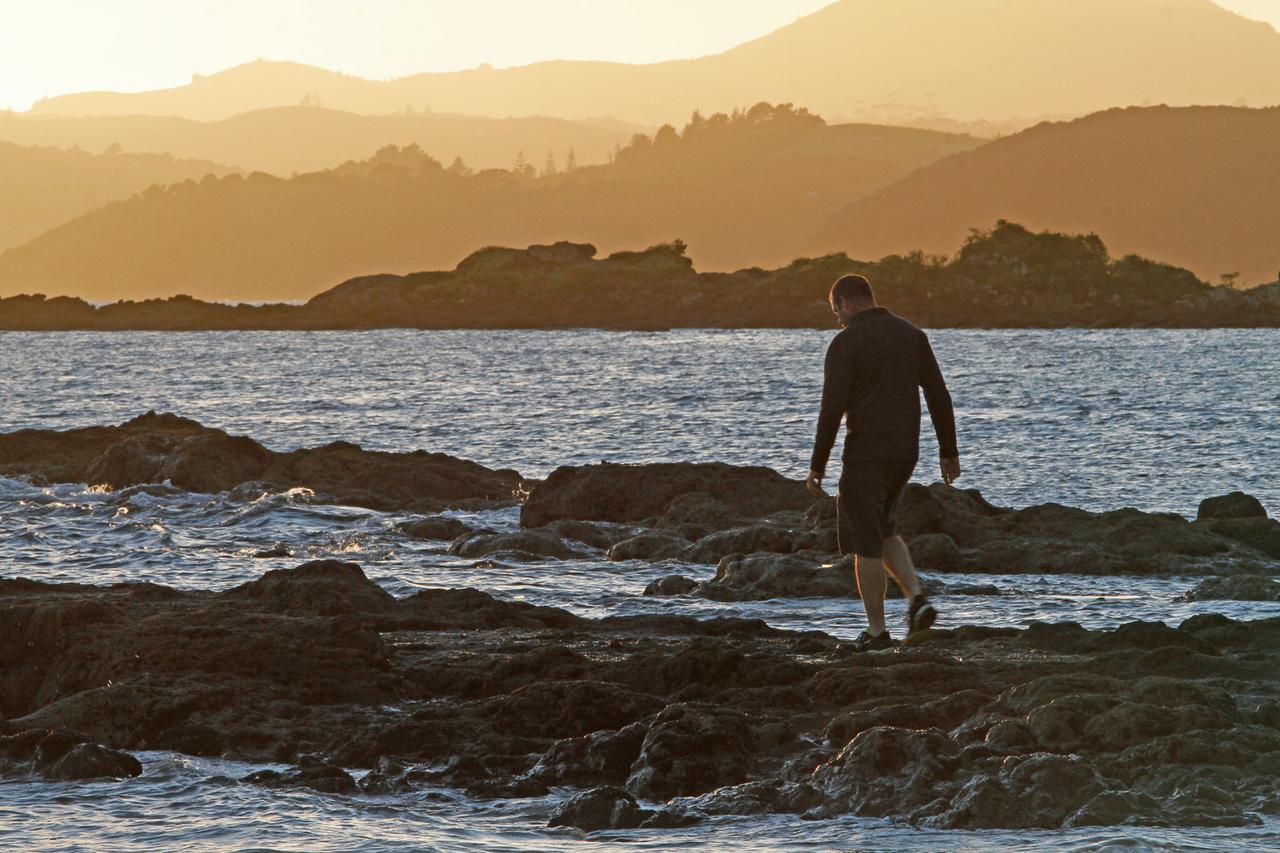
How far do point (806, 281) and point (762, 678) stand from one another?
137 meters

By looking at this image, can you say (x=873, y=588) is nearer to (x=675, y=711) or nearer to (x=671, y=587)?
(x=675, y=711)

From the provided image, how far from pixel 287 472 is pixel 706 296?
4752 inches

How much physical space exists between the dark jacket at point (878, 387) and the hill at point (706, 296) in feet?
396

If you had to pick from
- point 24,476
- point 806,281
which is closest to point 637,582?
point 24,476

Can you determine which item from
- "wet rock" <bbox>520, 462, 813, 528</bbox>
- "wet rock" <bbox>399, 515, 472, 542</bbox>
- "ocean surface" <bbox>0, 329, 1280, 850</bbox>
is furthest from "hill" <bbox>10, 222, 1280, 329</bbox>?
"wet rock" <bbox>399, 515, 472, 542</bbox>

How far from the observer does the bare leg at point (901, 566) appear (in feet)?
32.1

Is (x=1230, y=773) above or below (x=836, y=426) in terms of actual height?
below

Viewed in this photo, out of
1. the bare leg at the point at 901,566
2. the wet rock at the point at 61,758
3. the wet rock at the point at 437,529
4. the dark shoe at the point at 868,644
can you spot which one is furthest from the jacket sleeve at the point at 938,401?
the wet rock at the point at 437,529

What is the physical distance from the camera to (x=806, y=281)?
144 meters

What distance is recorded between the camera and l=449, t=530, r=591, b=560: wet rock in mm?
16531

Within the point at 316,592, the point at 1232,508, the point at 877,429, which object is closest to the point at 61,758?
the point at 316,592

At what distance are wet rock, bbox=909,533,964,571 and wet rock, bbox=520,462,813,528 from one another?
4188mm

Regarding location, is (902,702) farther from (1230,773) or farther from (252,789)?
(252,789)

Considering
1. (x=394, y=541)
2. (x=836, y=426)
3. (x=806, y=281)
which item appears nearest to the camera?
(x=836, y=426)
